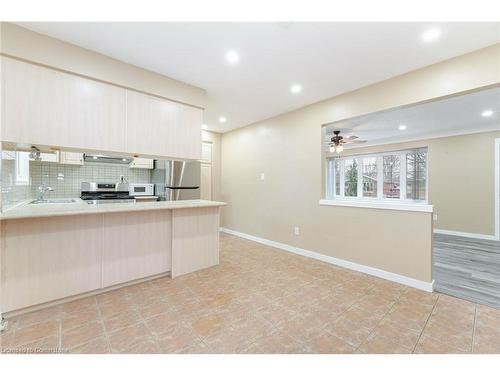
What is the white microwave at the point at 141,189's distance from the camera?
4.82m

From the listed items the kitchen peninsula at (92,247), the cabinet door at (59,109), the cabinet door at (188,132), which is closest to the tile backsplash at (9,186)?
the kitchen peninsula at (92,247)

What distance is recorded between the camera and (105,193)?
4.56 metres

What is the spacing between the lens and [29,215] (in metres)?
1.85

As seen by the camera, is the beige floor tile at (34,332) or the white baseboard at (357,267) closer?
the beige floor tile at (34,332)

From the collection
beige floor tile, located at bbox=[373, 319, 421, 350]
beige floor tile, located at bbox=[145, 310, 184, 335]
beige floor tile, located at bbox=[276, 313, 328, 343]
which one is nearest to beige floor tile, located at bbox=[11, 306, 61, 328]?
beige floor tile, located at bbox=[145, 310, 184, 335]

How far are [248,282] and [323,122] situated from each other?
104 inches

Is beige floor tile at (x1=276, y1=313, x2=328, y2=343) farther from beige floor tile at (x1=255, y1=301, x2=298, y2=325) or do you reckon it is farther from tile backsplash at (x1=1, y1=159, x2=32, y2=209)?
tile backsplash at (x1=1, y1=159, x2=32, y2=209)

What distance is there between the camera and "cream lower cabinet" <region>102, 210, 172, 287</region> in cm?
246

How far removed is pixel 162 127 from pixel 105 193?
257cm

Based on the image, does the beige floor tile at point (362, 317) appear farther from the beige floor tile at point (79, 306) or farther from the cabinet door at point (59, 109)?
the cabinet door at point (59, 109)

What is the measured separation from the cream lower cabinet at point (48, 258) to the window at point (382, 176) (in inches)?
193
